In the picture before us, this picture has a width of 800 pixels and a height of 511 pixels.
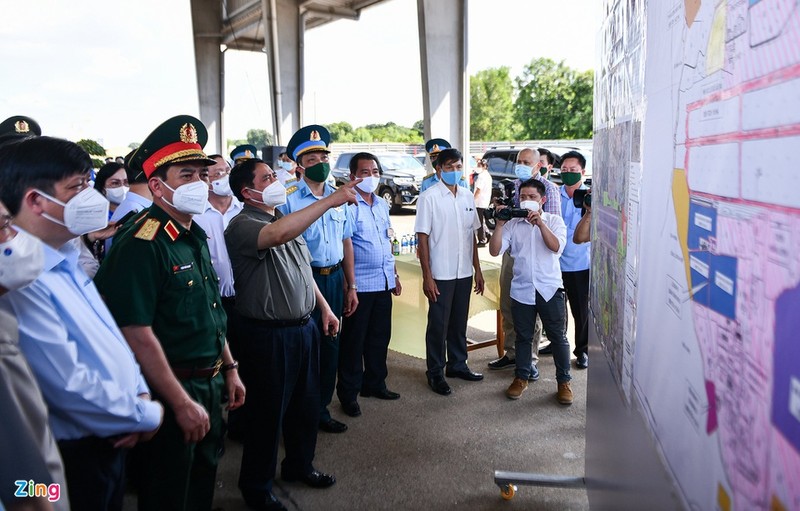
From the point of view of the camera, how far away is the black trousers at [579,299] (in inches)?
178

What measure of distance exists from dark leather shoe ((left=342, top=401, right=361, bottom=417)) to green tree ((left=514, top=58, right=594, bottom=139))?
27754 mm

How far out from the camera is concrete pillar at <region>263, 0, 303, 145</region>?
15578 millimetres

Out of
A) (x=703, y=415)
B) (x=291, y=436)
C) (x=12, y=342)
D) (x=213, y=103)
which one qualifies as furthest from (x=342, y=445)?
(x=213, y=103)

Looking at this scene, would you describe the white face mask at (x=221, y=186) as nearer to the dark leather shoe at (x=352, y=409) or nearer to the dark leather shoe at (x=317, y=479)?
the dark leather shoe at (x=352, y=409)

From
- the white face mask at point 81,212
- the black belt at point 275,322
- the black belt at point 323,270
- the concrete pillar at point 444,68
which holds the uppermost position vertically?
the concrete pillar at point 444,68

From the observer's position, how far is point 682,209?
1.00 meters

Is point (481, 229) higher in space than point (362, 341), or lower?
higher

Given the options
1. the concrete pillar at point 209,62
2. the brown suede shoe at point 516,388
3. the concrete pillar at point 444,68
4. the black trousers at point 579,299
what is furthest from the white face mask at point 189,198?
the concrete pillar at point 209,62

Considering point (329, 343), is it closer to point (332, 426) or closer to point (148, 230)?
point (332, 426)

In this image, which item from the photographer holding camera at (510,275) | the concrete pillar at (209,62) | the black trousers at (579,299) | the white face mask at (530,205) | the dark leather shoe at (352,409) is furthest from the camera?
the concrete pillar at (209,62)

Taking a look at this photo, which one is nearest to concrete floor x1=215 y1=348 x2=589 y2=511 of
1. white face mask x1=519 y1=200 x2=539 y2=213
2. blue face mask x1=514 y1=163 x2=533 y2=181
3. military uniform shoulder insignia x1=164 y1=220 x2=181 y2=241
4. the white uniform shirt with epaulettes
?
the white uniform shirt with epaulettes

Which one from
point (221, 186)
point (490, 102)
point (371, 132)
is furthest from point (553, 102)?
point (221, 186)

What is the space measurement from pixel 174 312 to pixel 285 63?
49.9 feet

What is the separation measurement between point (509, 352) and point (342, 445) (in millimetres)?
1906
